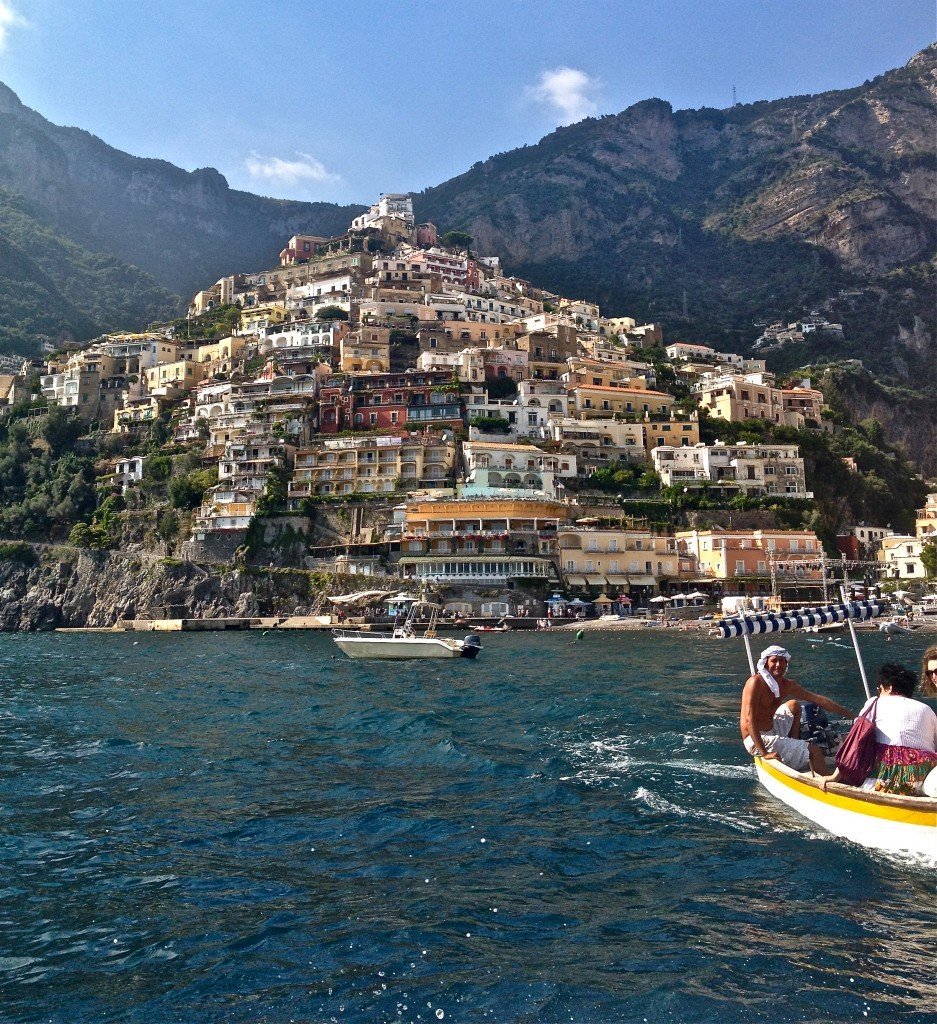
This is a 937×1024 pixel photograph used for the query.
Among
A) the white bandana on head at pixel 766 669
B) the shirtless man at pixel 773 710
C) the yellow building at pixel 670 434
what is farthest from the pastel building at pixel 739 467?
the white bandana on head at pixel 766 669

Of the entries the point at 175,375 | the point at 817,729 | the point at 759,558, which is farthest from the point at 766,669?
the point at 175,375

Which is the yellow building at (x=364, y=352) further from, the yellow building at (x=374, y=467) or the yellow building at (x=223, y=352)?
the yellow building at (x=374, y=467)

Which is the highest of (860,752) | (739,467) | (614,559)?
(739,467)

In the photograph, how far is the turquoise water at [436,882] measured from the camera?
25.0 ft

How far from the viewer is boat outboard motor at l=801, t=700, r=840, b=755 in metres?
13.8

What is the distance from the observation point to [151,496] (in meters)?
75.9

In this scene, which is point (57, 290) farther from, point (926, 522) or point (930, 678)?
point (930, 678)

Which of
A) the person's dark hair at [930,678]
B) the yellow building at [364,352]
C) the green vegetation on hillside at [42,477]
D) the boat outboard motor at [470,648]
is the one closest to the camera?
the person's dark hair at [930,678]

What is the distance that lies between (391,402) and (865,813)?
233ft

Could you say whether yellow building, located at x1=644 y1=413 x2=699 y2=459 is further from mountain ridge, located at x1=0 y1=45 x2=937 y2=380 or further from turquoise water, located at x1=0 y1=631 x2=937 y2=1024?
mountain ridge, located at x1=0 y1=45 x2=937 y2=380

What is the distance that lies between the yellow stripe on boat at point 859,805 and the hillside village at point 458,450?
49.3 meters

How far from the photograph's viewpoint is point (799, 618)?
50.6 feet

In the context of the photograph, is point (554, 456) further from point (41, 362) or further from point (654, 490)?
point (41, 362)

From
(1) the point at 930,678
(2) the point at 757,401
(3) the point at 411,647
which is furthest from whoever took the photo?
(2) the point at 757,401
